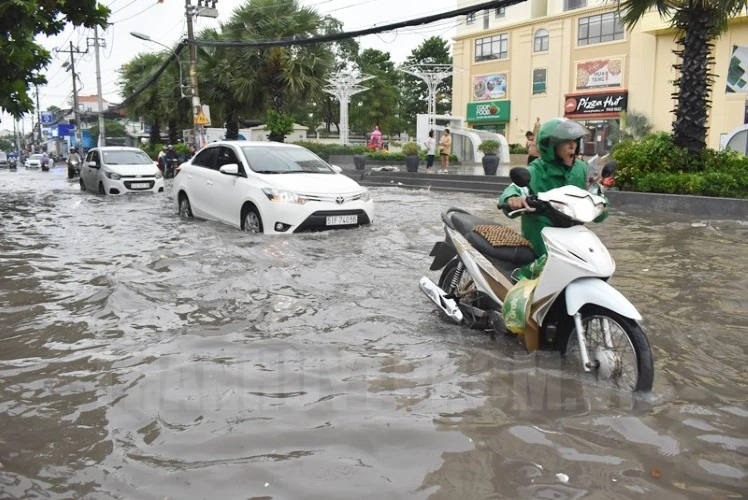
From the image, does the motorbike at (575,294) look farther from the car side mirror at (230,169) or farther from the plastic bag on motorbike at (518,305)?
the car side mirror at (230,169)

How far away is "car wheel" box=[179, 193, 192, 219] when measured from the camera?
11.7 meters

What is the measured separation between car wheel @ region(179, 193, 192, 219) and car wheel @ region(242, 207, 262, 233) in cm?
239

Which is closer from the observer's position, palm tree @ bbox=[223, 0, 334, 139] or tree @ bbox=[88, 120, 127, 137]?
palm tree @ bbox=[223, 0, 334, 139]

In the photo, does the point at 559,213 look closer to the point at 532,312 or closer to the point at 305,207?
the point at 532,312

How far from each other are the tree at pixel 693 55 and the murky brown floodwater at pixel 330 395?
6.68m

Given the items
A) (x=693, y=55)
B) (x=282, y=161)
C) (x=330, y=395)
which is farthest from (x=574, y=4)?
(x=330, y=395)

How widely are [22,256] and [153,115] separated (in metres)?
34.4

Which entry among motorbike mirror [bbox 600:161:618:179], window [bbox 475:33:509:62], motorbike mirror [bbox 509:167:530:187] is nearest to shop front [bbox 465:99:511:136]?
window [bbox 475:33:509:62]

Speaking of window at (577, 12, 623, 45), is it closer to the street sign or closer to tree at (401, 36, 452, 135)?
tree at (401, 36, 452, 135)

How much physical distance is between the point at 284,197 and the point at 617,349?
6.08m

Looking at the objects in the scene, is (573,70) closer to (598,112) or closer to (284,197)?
(598,112)

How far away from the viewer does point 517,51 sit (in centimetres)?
4128

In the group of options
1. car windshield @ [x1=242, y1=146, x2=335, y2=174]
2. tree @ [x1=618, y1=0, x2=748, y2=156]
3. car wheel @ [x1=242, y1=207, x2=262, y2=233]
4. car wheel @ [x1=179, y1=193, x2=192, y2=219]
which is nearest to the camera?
car wheel @ [x1=242, y1=207, x2=262, y2=233]

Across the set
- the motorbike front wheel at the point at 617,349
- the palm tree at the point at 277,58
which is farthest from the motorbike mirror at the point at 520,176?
the palm tree at the point at 277,58
